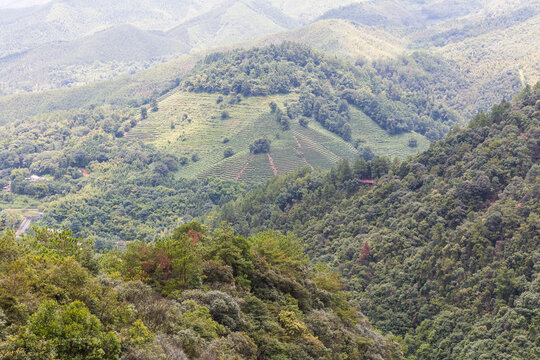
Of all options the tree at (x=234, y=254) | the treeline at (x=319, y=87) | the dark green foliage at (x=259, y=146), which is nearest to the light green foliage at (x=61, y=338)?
the tree at (x=234, y=254)

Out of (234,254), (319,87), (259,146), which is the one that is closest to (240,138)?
(259,146)

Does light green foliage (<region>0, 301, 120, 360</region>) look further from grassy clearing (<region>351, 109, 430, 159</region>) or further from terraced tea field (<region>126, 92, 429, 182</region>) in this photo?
grassy clearing (<region>351, 109, 430, 159</region>)

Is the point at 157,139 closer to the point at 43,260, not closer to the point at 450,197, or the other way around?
the point at 450,197

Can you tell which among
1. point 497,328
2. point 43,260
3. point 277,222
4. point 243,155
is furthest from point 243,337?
point 243,155

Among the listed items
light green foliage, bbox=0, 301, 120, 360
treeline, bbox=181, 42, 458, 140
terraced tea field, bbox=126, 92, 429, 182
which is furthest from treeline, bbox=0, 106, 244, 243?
light green foliage, bbox=0, 301, 120, 360

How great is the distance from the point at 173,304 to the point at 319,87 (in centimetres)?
13720

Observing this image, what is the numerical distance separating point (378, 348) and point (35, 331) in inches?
1108

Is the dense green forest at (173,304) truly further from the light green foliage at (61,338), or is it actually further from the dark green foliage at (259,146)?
the dark green foliage at (259,146)

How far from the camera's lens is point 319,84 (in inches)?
6270

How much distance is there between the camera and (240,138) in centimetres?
13025

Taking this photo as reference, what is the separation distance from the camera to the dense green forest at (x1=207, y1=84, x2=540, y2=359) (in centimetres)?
4609

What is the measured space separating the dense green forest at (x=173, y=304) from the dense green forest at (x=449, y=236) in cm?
878

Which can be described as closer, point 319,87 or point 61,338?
point 61,338

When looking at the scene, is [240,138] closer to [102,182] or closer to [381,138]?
[102,182]
